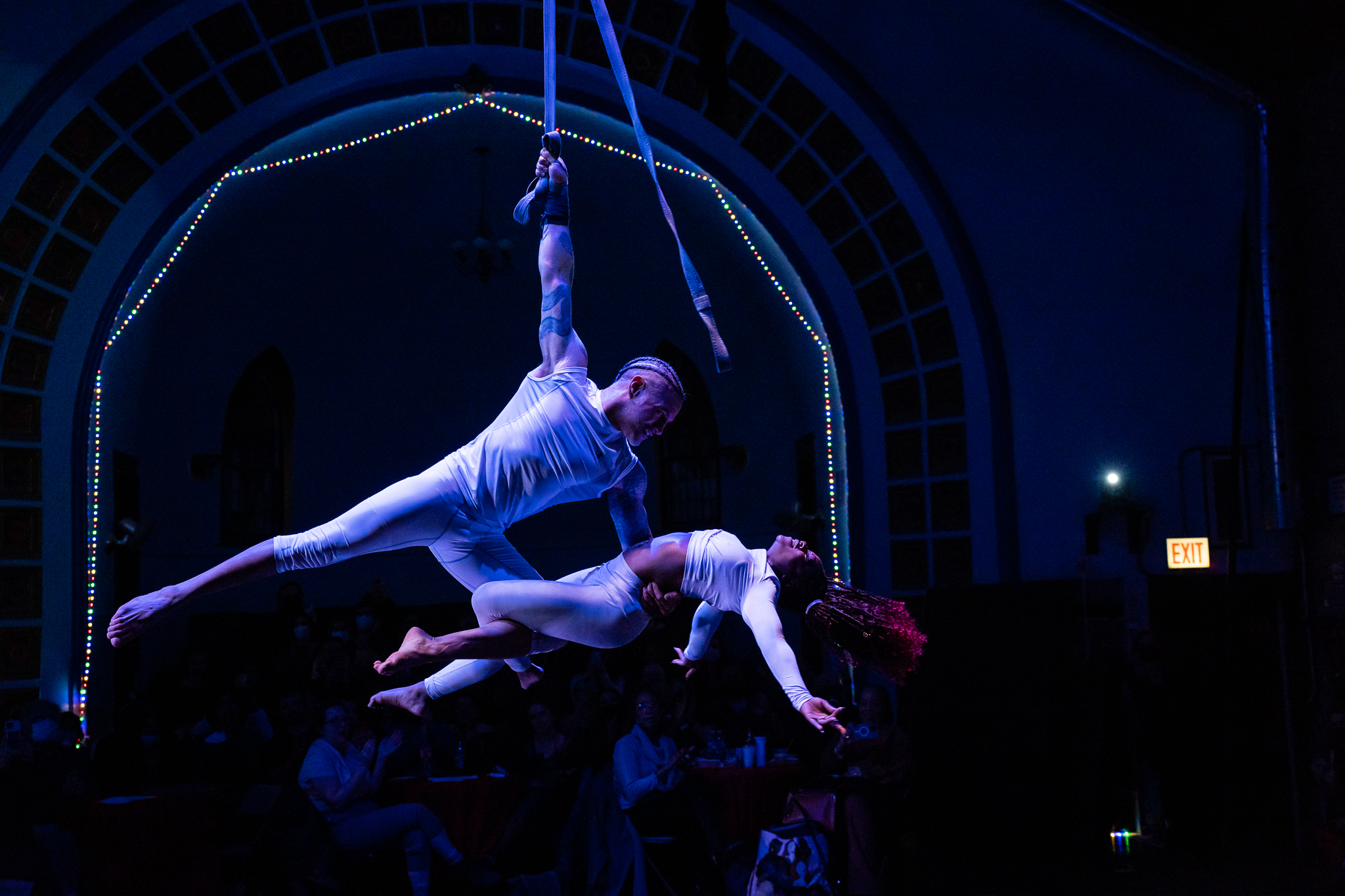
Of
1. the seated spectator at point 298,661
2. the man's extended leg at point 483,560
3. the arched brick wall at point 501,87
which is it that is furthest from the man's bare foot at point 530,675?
the arched brick wall at point 501,87

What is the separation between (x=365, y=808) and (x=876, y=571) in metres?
4.61

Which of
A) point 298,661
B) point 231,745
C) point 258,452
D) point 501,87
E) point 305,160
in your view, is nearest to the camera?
point 231,745

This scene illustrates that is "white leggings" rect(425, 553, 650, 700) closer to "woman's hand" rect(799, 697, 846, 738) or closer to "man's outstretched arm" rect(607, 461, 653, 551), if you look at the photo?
"man's outstretched arm" rect(607, 461, 653, 551)

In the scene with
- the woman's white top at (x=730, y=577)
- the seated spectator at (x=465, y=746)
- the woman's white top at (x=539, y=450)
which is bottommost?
the seated spectator at (x=465, y=746)

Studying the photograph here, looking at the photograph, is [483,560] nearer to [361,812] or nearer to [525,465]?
[525,465]

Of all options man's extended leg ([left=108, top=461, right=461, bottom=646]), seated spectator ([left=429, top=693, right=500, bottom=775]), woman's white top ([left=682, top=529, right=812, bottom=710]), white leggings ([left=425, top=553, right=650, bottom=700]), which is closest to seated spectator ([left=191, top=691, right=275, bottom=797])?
seated spectator ([left=429, top=693, right=500, bottom=775])

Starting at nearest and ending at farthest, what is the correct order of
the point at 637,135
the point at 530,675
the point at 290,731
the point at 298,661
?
the point at 637,135 < the point at 530,675 < the point at 290,731 < the point at 298,661

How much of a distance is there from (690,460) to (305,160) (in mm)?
4817

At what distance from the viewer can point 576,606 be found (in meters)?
4.23

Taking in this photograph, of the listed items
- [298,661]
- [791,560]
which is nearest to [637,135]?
[791,560]

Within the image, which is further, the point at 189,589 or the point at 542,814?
the point at 542,814

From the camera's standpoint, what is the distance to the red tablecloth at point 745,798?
22.2ft

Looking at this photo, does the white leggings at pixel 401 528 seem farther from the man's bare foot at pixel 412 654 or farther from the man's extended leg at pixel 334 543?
the man's bare foot at pixel 412 654

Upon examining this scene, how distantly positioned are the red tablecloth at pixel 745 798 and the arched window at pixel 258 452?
688 cm
